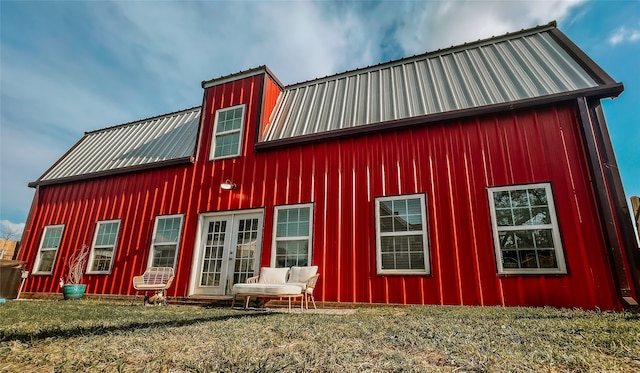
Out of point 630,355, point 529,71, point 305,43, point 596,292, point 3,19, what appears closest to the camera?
point 630,355

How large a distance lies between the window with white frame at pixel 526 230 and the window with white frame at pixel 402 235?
120 centimetres

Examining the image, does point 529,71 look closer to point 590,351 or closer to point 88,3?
point 590,351

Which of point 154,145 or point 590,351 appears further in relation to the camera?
point 154,145

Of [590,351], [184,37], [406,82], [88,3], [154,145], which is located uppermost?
[88,3]

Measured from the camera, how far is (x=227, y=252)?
724 cm

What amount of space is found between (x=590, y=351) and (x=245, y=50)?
9744 millimetres

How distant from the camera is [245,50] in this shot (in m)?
9.12

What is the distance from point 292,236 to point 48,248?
27.3 feet

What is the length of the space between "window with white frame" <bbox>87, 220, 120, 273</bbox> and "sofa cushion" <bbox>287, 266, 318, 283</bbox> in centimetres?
551

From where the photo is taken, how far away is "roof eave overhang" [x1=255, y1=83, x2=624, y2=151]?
511cm

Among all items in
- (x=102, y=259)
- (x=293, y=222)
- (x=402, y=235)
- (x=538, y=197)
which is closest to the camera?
(x=538, y=197)

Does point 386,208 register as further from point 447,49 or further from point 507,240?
point 447,49

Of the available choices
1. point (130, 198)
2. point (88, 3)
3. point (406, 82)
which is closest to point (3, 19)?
point (88, 3)

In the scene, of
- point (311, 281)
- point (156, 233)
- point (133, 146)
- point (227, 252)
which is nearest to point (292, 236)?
point (311, 281)
